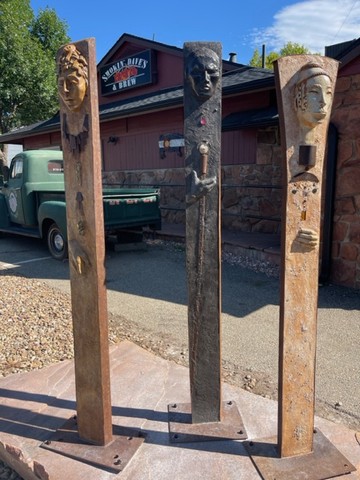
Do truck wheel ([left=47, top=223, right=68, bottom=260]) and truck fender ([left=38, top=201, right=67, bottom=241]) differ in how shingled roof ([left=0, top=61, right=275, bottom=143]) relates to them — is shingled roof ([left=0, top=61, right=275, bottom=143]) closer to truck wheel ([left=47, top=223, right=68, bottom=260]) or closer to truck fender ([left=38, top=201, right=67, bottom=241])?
truck fender ([left=38, top=201, right=67, bottom=241])

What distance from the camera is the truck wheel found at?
726 cm

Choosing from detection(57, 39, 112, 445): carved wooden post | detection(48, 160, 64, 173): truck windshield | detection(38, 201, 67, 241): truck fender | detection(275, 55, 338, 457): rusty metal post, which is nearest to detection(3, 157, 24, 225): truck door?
detection(48, 160, 64, 173): truck windshield

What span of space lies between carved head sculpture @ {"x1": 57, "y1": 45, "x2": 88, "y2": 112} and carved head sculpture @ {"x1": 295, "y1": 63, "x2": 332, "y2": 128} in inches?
41.0

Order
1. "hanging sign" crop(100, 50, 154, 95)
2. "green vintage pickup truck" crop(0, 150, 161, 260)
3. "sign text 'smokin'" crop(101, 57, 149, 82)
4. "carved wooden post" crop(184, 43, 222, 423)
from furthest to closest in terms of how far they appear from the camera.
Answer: "sign text 'smokin'" crop(101, 57, 149, 82) < "hanging sign" crop(100, 50, 154, 95) < "green vintage pickup truck" crop(0, 150, 161, 260) < "carved wooden post" crop(184, 43, 222, 423)

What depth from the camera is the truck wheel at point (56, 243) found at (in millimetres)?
7258

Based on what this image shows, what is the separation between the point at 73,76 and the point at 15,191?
7.18m

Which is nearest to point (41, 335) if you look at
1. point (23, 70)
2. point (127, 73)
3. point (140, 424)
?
point (140, 424)

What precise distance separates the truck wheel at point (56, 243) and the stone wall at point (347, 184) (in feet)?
15.7

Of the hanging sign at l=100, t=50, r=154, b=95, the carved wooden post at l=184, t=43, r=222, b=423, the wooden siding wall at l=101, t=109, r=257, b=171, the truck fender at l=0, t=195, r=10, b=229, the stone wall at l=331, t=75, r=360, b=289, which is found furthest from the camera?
the hanging sign at l=100, t=50, r=154, b=95

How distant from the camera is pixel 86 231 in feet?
6.70

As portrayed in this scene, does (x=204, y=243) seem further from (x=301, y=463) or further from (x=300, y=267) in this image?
(x=301, y=463)

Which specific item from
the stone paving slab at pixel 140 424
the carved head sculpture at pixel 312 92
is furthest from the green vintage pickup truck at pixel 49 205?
the carved head sculpture at pixel 312 92

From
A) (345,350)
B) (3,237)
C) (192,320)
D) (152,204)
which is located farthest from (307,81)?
(3,237)

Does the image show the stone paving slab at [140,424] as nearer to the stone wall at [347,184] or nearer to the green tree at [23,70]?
the stone wall at [347,184]
